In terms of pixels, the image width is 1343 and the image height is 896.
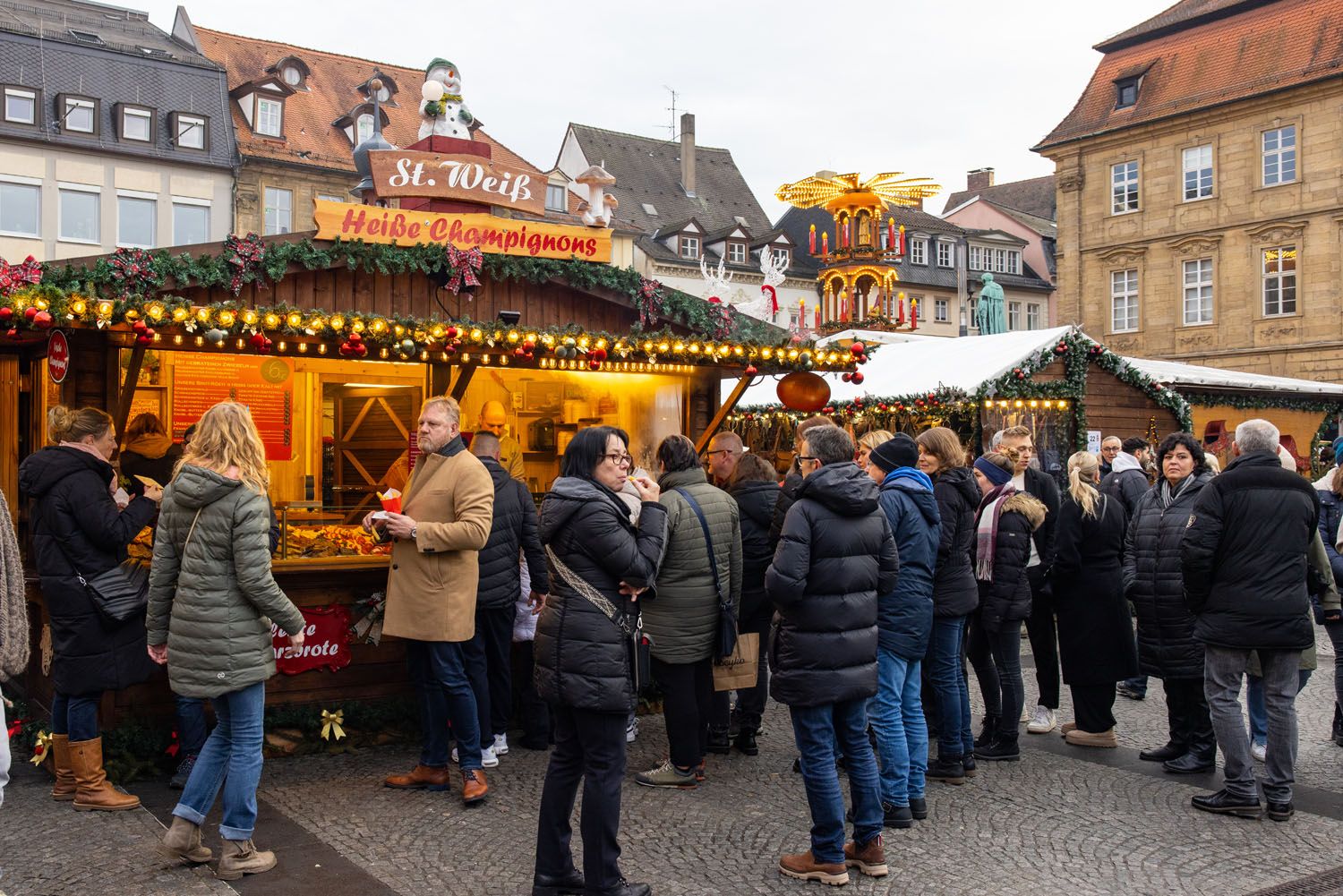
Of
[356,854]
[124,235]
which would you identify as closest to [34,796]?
[356,854]

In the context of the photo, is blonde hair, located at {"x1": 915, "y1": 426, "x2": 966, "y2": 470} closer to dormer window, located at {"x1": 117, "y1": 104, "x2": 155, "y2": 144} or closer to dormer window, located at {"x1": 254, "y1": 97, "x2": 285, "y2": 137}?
dormer window, located at {"x1": 117, "y1": 104, "x2": 155, "y2": 144}

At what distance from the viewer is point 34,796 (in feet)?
18.4

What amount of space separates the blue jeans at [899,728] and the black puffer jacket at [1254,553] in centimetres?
142

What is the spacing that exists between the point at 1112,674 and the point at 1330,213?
27806 mm

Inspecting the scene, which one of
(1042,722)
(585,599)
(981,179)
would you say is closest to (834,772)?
(585,599)

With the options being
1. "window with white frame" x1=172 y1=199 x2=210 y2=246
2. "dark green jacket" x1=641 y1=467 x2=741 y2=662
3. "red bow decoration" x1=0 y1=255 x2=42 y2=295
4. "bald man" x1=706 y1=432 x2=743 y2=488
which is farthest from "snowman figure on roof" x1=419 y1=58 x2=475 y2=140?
"window with white frame" x1=172 y1=199 x2=210 y2=246

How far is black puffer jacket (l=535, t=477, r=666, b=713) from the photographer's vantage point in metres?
4.15

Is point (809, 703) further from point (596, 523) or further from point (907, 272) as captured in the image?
A: point (907, 272)

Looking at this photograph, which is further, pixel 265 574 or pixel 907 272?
pixel 907 272

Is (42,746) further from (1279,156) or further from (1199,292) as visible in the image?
(1199,292)

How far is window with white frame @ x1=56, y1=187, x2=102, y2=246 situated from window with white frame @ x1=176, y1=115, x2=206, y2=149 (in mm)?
2659

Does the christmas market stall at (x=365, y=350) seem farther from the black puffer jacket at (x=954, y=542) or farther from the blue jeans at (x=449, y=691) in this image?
the black puffer jacket at (x=954, y=542)

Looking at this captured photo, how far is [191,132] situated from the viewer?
3238 centimetres

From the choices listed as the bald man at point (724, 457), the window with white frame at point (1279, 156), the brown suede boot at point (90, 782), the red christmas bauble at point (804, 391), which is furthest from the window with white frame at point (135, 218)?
the window with white frame at point (1279, 156)
